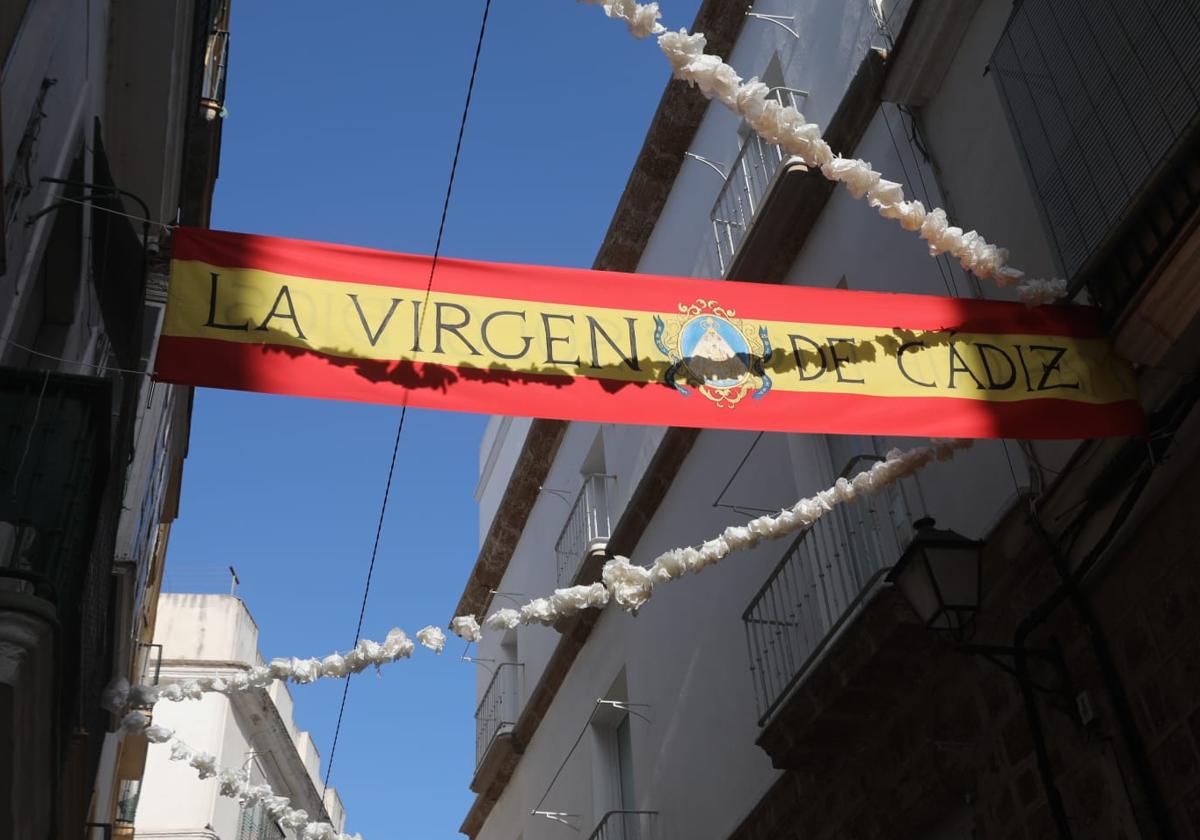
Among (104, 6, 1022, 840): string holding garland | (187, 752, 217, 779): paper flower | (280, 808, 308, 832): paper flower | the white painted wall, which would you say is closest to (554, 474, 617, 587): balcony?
the white painted wall

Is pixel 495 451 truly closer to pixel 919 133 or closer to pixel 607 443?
pixel 607 443

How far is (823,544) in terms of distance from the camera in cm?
823

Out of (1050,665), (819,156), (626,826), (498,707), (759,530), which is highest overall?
(498,707)

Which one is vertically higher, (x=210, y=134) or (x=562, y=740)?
(x=210, y=134)

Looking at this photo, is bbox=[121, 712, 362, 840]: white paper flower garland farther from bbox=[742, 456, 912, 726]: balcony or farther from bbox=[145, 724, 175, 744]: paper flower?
bbox=[742, 456, 912, 726]: balcony

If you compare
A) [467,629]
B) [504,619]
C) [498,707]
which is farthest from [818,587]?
[498,707]

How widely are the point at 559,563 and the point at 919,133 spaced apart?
8.02 m

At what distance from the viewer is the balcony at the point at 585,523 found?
545 inches

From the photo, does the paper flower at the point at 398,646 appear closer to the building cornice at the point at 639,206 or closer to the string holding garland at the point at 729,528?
the string holding garland at the point at 729,528

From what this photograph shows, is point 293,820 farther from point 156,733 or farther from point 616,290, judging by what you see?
point 616,290

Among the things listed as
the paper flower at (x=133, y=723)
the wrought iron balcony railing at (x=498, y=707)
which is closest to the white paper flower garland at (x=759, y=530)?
the paper flower at (x=133, y=723)

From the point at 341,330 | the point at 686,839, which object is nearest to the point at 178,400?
the point at 686,839

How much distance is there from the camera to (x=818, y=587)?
26.7 ft

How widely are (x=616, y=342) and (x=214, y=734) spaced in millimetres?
19353
